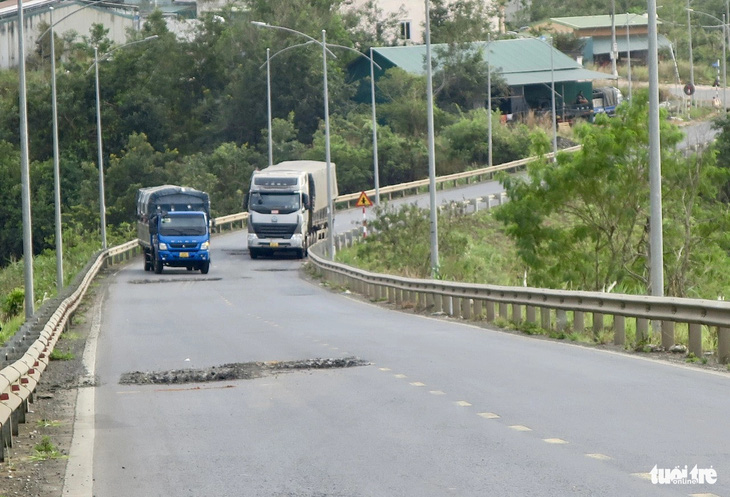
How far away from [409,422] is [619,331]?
27.0 ft

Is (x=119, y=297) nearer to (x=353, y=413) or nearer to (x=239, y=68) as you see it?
(x=353, y=413)

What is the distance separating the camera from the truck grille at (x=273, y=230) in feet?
180

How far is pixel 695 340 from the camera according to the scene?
Answer: 17469mm

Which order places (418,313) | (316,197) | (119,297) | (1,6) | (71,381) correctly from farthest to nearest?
(1,6) → (316,197) → (119,297) → (418,313) → (71,381)

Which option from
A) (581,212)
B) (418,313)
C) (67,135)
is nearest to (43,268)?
(581,212)

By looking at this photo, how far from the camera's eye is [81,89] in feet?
286

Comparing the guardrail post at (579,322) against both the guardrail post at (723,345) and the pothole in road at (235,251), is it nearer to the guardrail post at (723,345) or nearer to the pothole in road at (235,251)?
the guardrail post at (723,345)

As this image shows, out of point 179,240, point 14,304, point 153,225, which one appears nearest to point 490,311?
point 14,304

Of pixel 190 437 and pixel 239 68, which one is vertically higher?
pixel 239 68

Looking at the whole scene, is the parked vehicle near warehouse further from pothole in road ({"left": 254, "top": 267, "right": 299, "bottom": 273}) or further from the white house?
pothole in road ({"left": 254, "top": 267, "right": 299, "bottom": 273})

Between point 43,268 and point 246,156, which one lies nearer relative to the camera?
point 43,268

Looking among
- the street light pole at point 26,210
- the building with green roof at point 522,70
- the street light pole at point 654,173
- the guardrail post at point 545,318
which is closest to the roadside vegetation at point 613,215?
the guardrail post at point 545,318

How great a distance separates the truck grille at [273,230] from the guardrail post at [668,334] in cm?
3706

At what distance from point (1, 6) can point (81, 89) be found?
23.6 metres
